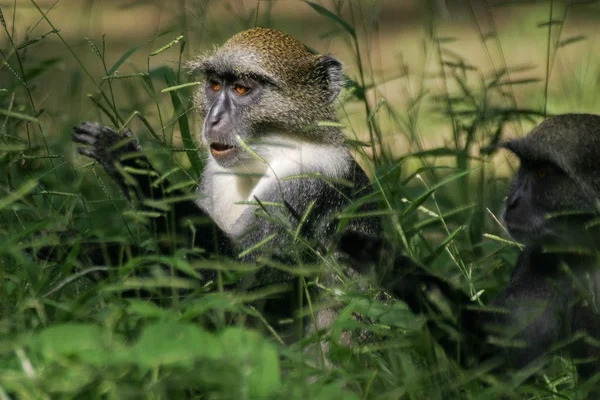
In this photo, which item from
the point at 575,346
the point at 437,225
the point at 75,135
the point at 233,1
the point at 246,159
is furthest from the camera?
the point at 233,1

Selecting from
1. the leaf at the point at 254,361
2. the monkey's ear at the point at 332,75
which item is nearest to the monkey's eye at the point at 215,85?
the monkey's ear at the point at 332,75

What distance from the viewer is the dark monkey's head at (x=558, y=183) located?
375cm

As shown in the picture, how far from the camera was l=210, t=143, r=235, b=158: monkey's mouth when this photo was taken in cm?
434

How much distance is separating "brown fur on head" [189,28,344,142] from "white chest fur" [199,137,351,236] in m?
0.07

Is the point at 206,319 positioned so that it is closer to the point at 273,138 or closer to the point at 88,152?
the point at 88,152

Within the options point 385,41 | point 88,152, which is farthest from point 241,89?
point 385,41

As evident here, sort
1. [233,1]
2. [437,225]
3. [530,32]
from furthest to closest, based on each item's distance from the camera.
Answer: [233,1], [530,32], [437,225]

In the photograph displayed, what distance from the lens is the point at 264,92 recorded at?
4473mm

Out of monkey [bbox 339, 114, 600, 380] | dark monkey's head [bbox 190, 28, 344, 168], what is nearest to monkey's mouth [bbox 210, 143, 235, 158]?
dark monkey's head [bbox 190, 28, 344, 168]

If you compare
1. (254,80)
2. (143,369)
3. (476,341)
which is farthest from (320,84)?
(143,369)

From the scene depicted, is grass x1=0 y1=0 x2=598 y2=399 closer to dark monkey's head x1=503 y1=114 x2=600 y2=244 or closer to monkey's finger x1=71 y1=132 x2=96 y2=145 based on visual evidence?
monkey's finger x1=71 y1=132 x2=96 y2=145

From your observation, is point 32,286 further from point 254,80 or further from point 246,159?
point 254,80

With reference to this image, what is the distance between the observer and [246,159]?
4344 mm

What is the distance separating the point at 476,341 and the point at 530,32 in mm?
5096
